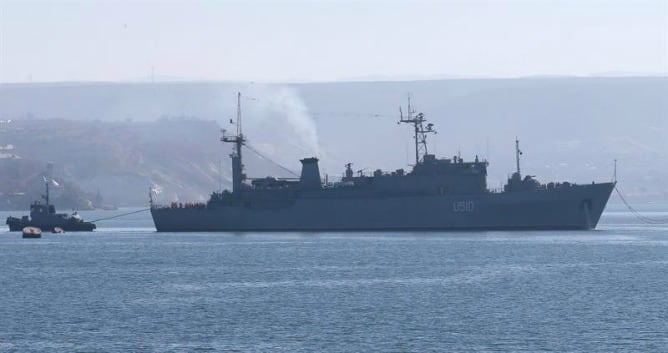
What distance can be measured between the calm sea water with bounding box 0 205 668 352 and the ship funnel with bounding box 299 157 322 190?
1637 cm

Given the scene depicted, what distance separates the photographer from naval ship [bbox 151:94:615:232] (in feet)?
338

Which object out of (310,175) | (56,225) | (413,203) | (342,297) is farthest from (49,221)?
(342,297)

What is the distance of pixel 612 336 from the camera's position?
150 feet

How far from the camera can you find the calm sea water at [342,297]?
45312 mm

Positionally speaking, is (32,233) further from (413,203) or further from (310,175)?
(413,203)

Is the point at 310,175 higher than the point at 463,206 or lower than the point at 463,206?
higher

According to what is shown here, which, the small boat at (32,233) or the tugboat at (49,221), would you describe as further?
the tugboat at (49,221)

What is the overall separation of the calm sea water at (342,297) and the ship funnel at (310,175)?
16.4m

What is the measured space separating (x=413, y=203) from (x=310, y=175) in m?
10.2

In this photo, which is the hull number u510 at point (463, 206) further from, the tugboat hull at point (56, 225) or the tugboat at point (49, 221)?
the tugboat hull at point (56, 225)

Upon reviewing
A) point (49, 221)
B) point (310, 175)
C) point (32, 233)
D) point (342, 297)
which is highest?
point (310, 175)

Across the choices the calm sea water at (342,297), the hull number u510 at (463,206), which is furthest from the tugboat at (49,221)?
the hull number u510 at (463,206)

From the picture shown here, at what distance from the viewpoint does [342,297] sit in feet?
188

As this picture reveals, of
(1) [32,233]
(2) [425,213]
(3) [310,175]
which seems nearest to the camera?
(2) [425,213]
